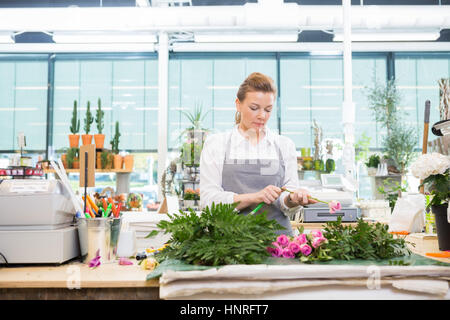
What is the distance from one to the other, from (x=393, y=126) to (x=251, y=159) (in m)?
5.00

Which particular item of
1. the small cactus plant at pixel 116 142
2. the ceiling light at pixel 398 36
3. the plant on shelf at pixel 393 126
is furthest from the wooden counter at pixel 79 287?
the plant on shelf at pixel 393 126

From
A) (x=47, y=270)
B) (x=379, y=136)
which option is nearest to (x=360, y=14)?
(x=379, y=136)

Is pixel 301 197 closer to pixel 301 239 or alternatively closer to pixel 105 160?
pixel 301 239

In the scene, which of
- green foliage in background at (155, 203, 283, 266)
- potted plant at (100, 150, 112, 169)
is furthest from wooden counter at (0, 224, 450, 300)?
potted plant at (100, 150, 112, 169)

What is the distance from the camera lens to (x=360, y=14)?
4953mm

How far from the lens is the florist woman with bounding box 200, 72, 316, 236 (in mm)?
1916

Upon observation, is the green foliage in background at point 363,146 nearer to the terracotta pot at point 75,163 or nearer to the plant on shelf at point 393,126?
the plant on shelf at point 393,126

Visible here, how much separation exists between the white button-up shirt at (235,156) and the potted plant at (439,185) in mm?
598

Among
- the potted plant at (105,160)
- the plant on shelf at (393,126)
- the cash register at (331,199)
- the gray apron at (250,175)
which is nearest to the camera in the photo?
the gray apron at (250,175)

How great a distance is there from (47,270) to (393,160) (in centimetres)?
576

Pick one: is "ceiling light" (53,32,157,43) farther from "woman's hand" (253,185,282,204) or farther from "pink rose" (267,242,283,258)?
"pink rose" (267,242,283,258)

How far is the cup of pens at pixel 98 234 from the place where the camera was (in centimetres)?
135

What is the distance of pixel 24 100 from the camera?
738cm

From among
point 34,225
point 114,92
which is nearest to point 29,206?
point 34,225
